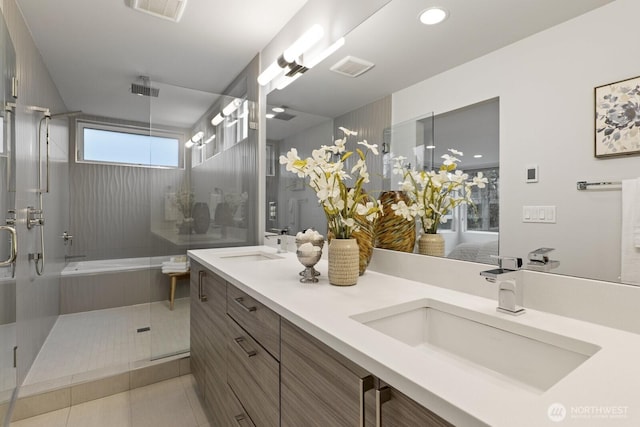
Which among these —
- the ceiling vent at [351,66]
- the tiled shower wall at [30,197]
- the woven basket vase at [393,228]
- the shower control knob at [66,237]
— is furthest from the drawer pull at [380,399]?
the shower control knob at [66,237]

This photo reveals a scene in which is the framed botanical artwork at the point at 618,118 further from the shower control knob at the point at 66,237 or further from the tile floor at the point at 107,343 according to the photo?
the shower control knob at the point at 66,237

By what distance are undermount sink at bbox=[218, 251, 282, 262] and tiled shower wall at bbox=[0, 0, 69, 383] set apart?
51.3 inches

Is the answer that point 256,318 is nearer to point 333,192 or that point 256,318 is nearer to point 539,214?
point 333,192

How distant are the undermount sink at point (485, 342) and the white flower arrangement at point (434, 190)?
15.0 inches

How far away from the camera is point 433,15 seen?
123 cm

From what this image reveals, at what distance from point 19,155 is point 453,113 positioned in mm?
2529

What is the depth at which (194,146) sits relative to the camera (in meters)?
2.61

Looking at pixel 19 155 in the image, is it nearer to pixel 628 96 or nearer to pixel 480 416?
pixel 480 416

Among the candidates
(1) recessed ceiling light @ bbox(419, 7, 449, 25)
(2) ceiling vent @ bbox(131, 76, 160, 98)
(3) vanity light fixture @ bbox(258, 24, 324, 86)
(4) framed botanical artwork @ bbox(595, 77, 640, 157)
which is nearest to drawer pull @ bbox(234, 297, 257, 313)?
(4) framed botanical artwork @ bbox(595, 77, 640, 157)

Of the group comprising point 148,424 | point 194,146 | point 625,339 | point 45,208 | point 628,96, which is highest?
point 194,146

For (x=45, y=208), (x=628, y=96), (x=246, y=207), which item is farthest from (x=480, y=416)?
(x=45, y=208)

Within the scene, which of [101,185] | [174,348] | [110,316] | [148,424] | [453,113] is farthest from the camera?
[101,185]

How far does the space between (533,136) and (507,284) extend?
43 cm

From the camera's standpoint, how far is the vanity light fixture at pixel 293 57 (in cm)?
184
